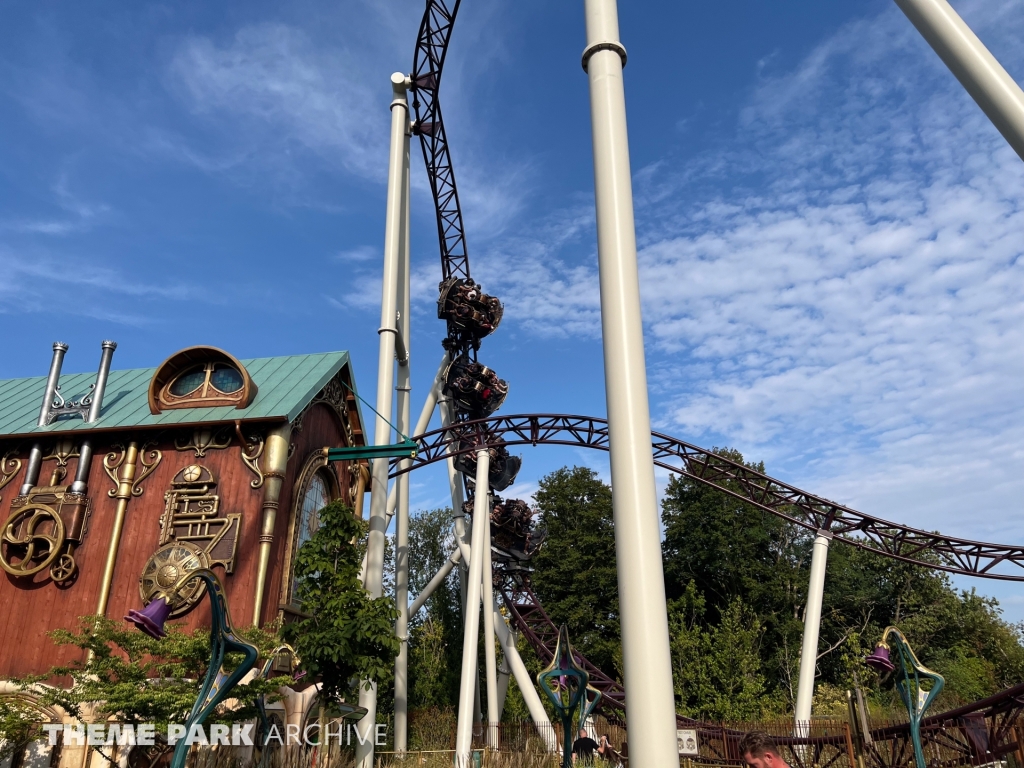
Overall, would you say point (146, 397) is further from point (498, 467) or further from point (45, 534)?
point (498, 467)

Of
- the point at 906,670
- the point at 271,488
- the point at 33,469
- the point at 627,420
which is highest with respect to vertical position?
the point at 33,469

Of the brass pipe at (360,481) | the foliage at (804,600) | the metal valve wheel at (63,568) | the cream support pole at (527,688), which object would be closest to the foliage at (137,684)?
the metal valve wheel at (63,568)

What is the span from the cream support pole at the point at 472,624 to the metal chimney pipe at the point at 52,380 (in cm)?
955

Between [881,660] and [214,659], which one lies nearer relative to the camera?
[214,659]

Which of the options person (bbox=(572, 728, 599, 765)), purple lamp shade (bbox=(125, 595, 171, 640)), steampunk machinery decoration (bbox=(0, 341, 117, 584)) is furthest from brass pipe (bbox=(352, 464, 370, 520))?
purple lamp shade (bbox=(125, 595, 171, 640))

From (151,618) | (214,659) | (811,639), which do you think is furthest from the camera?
(811,639)

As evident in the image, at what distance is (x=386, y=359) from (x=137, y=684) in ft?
22.6

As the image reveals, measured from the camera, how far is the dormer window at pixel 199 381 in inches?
590

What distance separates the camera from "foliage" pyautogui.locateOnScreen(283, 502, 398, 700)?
36.2ft

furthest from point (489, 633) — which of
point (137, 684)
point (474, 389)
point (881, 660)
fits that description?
point (881, 660)

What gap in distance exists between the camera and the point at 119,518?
14078 mm

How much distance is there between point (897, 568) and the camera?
34.0 m

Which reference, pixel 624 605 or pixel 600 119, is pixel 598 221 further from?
pixel 624 605

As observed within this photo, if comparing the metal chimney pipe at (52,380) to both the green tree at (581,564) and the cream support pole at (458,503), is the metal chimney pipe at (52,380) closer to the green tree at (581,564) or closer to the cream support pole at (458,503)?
the cream support pole at (458,503)
